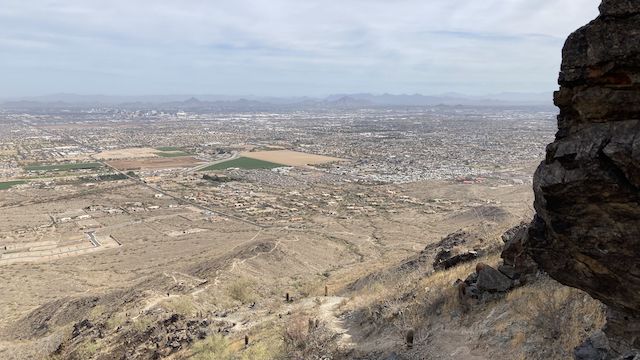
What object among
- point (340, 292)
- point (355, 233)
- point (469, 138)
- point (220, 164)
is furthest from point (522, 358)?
point (469, 138)

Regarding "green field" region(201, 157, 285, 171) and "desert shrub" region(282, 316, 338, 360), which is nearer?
"desert shrub" region(282, 316, 338, 360)

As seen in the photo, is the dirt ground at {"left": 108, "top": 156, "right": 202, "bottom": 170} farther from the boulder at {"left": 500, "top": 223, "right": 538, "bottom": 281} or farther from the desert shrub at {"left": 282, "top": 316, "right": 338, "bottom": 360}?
the boulder at {"left": 500, "top": 223, "right": 538, "bottom": 281}

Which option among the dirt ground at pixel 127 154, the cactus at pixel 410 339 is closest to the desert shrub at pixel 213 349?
the cactus at pixel 410 339

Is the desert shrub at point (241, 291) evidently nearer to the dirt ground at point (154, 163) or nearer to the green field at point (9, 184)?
the green field at point (9, 184)

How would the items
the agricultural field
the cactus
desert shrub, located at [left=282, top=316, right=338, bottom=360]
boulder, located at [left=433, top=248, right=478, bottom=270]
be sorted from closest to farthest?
the cactus, desert shrub, located at [left=282, top=316, right=338, bottom=360], boulder, located at [left=433, top=248, right=478, bottom=270], the agricultural field

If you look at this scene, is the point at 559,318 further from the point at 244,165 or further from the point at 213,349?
the point at 244,165

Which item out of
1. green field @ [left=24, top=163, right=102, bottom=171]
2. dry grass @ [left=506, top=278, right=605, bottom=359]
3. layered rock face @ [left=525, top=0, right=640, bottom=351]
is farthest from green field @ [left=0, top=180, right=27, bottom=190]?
layered rock face @ [left=525, top=0, right=640, bottom=351]

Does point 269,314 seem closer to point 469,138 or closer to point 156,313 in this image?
point 156,313
